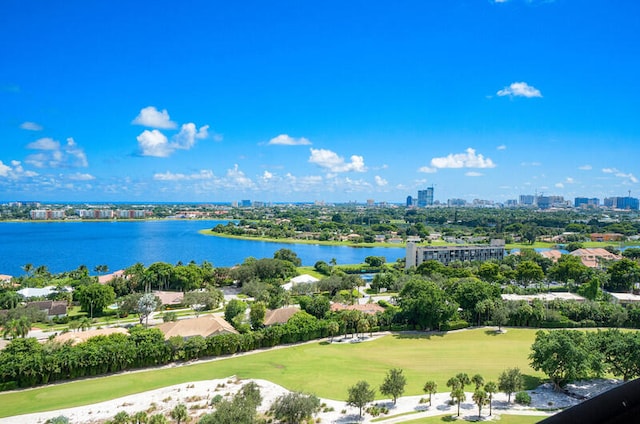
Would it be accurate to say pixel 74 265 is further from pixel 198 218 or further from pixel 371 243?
pixel 198 218

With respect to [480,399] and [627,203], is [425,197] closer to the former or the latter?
[627,203]

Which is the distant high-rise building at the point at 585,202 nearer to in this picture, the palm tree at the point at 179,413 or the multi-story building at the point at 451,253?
the multi-story building at the point at 451,253

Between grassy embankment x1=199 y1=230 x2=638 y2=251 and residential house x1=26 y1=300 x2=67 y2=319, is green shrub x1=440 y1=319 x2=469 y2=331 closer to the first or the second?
residential house x1=26 y1=300 x2=67 y2=319

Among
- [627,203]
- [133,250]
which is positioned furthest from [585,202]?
[133,250]

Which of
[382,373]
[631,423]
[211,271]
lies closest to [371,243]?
[211,271]

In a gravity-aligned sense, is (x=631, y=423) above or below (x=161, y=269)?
above

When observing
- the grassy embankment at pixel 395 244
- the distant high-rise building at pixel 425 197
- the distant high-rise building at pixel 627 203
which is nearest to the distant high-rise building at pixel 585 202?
the distant high-rise building at pixel 627 203

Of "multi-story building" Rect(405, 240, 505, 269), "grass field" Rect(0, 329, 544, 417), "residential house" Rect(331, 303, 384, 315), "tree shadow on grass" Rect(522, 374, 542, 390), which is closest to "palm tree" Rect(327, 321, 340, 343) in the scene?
"grass field" Rect(0, 329, 544, 417)
